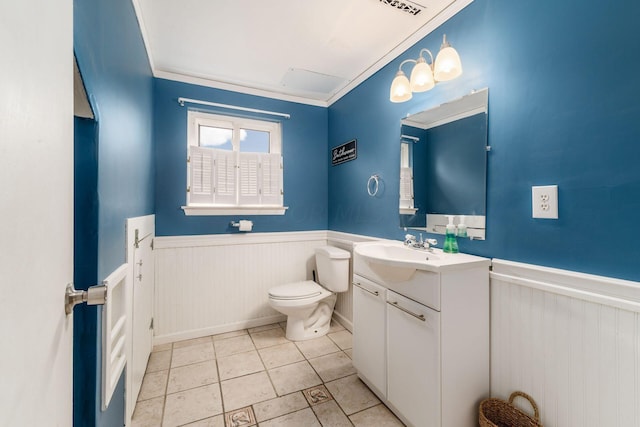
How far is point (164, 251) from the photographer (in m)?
2.37

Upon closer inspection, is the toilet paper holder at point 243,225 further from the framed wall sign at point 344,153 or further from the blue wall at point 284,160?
the framed wall sign at point 344,153

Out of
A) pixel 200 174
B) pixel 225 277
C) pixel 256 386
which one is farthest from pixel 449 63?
pixel 225 277

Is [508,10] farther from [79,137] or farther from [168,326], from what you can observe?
[168,326]

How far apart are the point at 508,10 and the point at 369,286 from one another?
Result: 1.63m

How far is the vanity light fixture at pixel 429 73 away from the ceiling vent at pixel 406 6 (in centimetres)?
24

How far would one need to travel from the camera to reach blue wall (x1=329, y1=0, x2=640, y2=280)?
0.99m

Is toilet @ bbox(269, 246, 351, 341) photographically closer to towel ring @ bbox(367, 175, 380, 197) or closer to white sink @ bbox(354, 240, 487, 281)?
towel ring @ bbox(367, 175, 380, 197)

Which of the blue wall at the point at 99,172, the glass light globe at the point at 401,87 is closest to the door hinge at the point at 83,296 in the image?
the blue wall at the point at 99,172

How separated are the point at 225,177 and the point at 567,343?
2578 mm

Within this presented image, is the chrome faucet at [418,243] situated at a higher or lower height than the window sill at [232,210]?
lower

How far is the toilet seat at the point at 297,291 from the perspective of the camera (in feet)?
7.48

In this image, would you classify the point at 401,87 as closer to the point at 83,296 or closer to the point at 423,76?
the point at 423,76

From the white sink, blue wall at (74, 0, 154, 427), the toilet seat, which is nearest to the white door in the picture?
blue wall at (74, 0, 154, 427)

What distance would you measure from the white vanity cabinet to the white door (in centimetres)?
119
